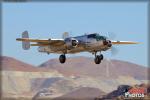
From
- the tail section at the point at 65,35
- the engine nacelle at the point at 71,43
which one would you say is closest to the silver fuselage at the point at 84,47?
the engine nacelle at the point at 71,43

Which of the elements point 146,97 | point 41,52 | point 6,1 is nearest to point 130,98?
point 146,97

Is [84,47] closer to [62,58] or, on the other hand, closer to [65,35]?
[62,58]

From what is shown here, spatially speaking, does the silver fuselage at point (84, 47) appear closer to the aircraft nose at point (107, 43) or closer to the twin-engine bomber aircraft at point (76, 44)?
the twin-engine bomber aircraft at point (76, 44)

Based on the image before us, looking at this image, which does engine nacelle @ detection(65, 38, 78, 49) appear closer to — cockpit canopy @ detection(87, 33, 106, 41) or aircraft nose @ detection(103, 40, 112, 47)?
cockpit canopy @ detection(87, 33, 106, 41)

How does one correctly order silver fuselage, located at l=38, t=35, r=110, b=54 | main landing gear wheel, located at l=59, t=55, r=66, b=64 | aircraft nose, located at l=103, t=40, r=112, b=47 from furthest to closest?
main landing gear wheel, located at l=59, t=55, r=66, b=64 → silver fuselage, located at l=38, t=35, r=110, b=54 → aircraft nose, located at l=103, t=40, r=112, b=47

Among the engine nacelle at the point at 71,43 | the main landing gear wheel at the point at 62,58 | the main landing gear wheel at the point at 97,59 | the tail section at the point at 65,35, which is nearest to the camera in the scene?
the main landing gear wheel at the point at 97,59

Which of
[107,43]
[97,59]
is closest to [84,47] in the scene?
[97,59]

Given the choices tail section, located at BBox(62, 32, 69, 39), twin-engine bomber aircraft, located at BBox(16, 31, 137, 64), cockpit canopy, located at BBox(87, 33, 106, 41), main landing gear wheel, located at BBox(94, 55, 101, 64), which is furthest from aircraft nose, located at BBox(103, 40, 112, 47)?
tail section, located at BBox(62, 32, 69, 39)

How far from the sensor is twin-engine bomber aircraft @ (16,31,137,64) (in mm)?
72688

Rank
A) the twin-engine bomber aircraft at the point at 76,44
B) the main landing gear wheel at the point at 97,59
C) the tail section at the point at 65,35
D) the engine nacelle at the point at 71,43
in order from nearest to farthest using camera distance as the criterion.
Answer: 1. the main landing gear wheel at the point at 97,59
2. the twin-engine bomber aircraft at the point at 76,44
3. the engine nacelle at the point at 71,43
4. the tail section at the point at 65,35

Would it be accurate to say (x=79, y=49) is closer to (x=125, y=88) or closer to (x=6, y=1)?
(x=6, y=1)

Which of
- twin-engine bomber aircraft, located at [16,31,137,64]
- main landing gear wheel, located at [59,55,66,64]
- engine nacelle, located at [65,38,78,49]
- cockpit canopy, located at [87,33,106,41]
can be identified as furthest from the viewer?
main landing gear wheel, located at [59,55,66,64]

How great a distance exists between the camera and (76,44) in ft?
246

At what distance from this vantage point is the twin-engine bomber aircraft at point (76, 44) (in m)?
72.7
